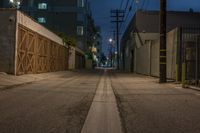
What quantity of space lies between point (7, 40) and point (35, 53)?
6233 millimetres

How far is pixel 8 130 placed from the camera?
7.00m

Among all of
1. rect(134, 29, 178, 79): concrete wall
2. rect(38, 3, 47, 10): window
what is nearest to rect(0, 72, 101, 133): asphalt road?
rect(134, 29, 178, 79): concrete wall

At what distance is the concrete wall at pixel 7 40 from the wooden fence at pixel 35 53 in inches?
23.5

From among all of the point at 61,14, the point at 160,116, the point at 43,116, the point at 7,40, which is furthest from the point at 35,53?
the point at 61,14

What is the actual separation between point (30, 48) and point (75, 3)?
205 feet

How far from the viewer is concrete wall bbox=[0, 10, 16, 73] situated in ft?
80.0

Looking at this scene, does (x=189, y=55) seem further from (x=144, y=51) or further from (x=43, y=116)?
(x=144, y=51)

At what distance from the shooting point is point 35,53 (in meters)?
30.5

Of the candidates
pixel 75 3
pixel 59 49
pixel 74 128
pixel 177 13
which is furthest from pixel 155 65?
pixel 75 3

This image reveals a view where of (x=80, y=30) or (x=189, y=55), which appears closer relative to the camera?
(x=189, y=55)

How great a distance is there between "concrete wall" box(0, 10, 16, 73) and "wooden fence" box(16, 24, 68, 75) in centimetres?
60

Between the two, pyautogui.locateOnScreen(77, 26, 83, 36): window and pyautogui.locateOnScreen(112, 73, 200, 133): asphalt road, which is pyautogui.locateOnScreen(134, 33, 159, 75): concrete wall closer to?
pyautogui.locateOnScreen(112, 73, 200, 133): asphalt road

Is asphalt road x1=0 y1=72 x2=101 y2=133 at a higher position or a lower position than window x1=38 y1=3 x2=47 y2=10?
lower

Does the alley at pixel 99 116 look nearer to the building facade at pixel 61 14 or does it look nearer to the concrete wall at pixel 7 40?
the concrete wall at pixel 7 40
